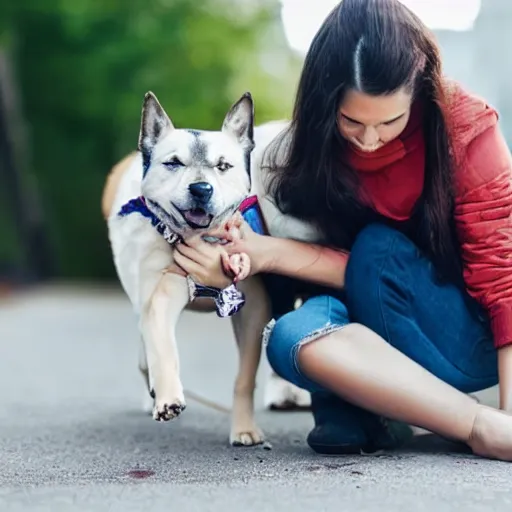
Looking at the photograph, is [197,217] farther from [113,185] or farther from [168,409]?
[113,185]

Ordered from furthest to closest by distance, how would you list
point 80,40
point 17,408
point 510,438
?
point 80,40 < point 17,408 < point 510,438

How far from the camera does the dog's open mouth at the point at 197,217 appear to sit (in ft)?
6.39

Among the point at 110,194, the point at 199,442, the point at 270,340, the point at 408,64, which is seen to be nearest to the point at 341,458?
the point at 270,340

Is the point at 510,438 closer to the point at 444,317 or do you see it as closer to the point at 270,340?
the point at 444,317

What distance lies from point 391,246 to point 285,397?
2.91 feet

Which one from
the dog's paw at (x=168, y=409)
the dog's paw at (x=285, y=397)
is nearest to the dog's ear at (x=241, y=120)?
the dog's paw at (x=168, y=409)

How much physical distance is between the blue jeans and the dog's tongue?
9.8 inches

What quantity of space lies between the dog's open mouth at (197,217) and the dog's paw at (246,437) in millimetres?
466

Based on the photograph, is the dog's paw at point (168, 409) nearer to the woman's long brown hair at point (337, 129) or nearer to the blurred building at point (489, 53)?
the woman's long brown hair at point (337, 129)

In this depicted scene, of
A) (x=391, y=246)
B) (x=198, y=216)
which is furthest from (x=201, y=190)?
(x=391, y=246)

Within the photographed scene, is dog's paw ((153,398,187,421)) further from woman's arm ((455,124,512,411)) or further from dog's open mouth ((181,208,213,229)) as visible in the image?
woman's arm ((455,124,512,411))

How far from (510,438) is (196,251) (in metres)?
0.70

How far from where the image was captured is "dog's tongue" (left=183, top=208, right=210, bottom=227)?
195 cm

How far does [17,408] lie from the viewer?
2824 mm
